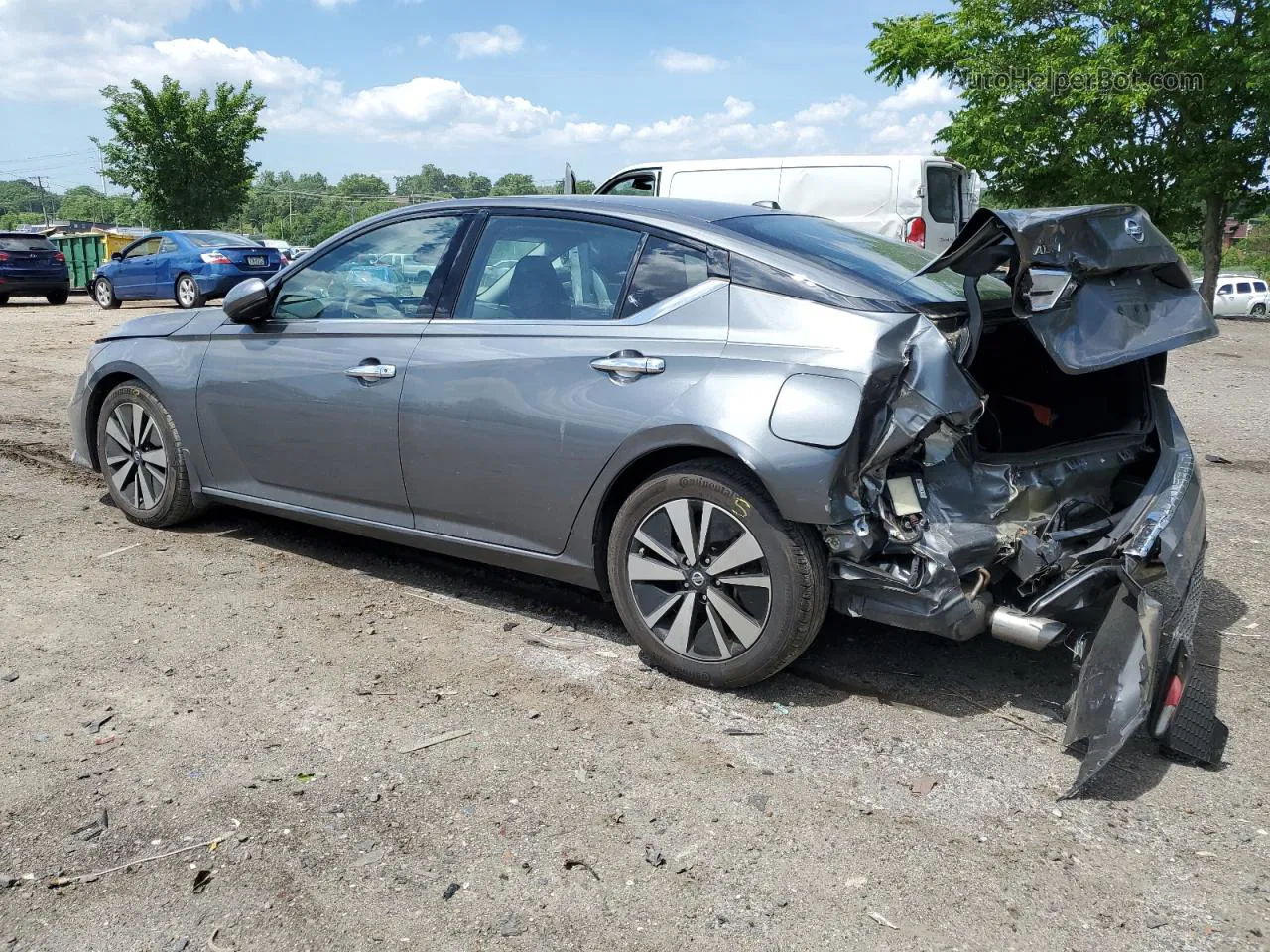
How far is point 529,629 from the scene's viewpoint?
433 centimetres

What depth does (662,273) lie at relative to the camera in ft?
12.8

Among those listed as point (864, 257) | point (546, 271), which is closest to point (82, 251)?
point (546, 271)

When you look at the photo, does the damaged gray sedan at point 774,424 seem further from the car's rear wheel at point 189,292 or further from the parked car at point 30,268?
the parked car at point 30,268

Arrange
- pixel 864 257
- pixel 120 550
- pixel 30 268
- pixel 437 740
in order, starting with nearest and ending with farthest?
pixel 437 740, pixel 864 257, pixel 120 550, pixel 30 268

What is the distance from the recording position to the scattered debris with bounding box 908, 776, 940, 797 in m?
3.11

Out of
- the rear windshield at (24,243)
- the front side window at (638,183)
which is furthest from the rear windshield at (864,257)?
the rear windshield at (24,243)

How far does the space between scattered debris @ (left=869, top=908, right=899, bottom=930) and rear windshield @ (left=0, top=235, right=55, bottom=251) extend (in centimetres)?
2381

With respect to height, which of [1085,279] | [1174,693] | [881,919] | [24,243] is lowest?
[881,919]

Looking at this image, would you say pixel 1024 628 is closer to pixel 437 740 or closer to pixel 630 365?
pixel 630 365

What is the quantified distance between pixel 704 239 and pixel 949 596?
1485 mm

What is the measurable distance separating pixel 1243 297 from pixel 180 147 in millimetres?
39086

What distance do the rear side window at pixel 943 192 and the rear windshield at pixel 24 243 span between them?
58.6 feet

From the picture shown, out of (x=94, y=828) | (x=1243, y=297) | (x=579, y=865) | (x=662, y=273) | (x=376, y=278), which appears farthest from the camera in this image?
(x=1243, y=297)

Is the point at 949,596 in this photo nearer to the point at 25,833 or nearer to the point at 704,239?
the point at 704,239
